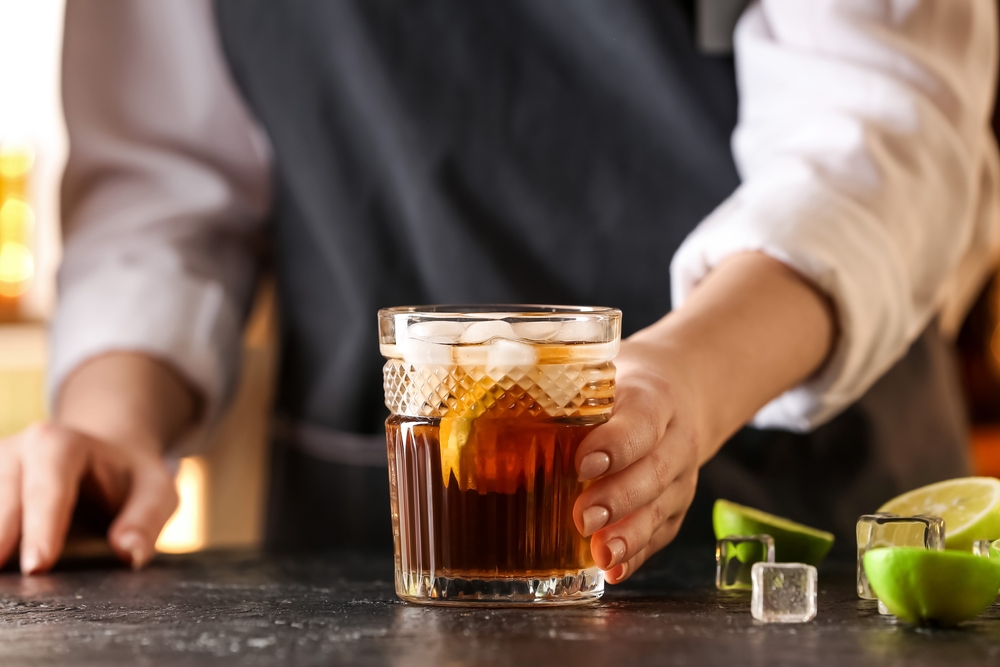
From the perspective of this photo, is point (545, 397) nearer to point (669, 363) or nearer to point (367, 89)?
point (669, 363)

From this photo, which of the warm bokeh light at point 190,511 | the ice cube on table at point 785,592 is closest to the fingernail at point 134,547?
the ice cube on table at point 785,592

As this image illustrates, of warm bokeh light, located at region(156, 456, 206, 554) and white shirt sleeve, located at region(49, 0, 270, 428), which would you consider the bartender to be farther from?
warm bokeh light, located at region(156, 456, 206, 554)

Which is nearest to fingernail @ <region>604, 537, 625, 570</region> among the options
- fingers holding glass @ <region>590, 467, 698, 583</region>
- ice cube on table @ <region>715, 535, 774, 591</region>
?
fingers holding glass @ <region>590, 467, 698, 583</region>

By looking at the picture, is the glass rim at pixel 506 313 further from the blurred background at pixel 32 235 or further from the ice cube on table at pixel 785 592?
the blurred background at pixel 32 235

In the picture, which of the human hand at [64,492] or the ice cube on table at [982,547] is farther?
the human hand at [64,492]

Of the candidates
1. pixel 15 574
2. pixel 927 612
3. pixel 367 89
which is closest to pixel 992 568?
pixel 927 612

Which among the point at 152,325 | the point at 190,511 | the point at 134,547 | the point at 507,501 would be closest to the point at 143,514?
the point at 134,547
